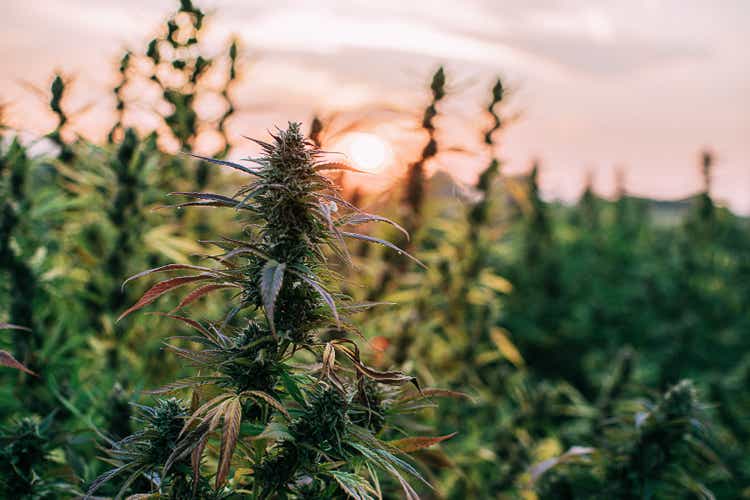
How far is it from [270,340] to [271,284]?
127 millimetres

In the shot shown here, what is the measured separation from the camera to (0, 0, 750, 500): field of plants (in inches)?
28.9

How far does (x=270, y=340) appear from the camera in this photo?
737 mm

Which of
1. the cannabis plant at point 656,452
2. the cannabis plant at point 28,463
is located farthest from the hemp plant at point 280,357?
the cannabis plant at point 656,452

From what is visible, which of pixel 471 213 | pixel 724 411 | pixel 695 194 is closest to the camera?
pixel 471 213

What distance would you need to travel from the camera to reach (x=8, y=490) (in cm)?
99

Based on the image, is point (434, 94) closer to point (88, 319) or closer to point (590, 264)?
point (88, 319)

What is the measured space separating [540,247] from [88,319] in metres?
3.21

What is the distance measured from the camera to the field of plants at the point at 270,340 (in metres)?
0.73

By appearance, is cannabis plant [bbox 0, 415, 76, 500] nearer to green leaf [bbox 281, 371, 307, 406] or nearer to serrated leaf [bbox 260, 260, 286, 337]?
green leaf [bbox 281, 371, 307, 406]

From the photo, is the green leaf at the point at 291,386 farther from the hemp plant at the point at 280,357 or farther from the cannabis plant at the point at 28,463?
the cannabis plant at the point at 28,463

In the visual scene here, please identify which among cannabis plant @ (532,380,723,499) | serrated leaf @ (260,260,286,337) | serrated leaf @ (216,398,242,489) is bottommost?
cannabis plant @ (532,380,723,499)

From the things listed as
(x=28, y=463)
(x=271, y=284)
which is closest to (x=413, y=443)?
(x=271, y=284)

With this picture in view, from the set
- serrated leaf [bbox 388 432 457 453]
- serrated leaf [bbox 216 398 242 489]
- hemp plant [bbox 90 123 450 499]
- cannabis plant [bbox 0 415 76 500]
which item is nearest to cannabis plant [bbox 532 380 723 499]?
serrated leaf [bbox 388 432 457 453]

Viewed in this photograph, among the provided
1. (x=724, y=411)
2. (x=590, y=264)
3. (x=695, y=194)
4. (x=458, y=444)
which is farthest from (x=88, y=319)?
(x=590, y=264)
